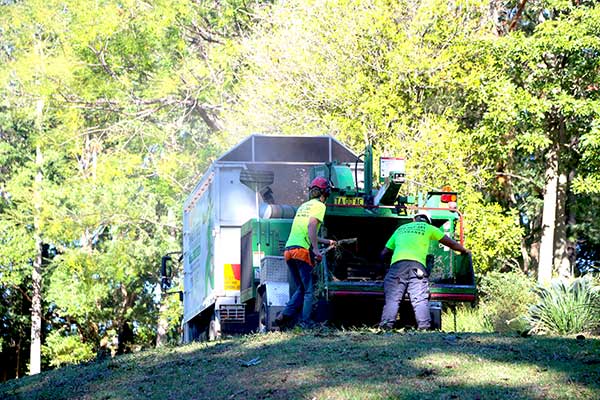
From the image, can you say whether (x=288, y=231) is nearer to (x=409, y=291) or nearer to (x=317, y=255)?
(x=317, y=255)

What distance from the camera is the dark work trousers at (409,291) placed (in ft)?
45.5

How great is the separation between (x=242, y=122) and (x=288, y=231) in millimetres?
13448

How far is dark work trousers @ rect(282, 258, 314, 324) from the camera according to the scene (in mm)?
14523

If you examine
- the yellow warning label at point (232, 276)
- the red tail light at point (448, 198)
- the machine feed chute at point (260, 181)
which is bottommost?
the yellow warning label at point (232, 276)

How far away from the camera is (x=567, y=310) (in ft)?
45.6

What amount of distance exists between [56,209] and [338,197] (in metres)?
23.2

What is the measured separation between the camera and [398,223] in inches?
626

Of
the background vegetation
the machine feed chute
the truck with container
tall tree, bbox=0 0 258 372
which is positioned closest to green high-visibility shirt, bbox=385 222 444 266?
the truck with container

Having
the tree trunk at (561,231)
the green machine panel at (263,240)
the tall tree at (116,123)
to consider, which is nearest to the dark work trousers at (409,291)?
the green machine panel at (263,240)

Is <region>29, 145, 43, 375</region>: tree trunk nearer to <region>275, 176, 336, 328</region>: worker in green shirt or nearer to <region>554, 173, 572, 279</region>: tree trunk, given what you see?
<region>554, 173, 572, 279</region>: tree trunk

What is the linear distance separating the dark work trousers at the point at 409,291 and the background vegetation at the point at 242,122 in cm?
183

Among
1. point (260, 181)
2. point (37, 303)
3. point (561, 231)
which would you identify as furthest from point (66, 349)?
point (260, 181)

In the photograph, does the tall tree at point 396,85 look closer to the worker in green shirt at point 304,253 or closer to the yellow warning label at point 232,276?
the yellow warning label at point 232,276

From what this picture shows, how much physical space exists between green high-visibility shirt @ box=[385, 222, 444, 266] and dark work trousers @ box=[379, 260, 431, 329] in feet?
0.24
